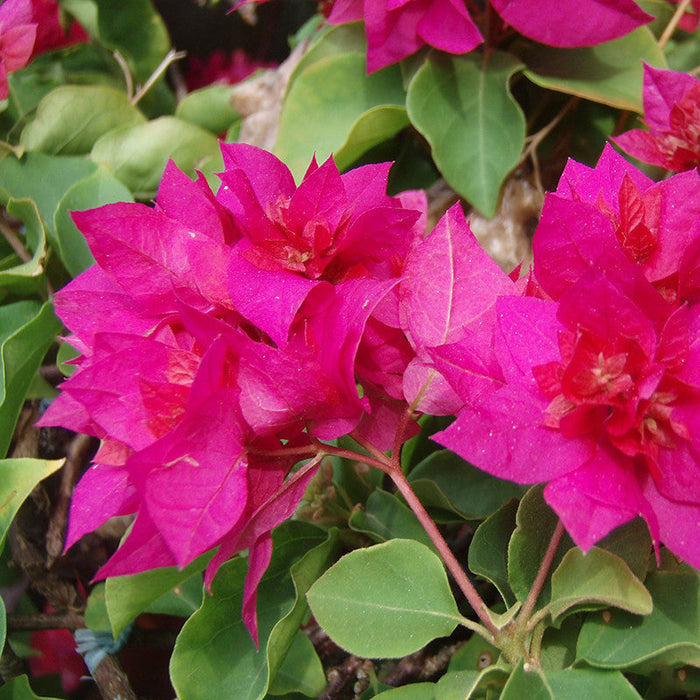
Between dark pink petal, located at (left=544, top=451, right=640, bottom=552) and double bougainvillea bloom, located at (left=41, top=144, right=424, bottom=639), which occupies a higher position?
double bougainvillea bloom, located at (left=41, top=144, right=424, bottom=639)

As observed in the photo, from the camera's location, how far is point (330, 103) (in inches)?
26.6

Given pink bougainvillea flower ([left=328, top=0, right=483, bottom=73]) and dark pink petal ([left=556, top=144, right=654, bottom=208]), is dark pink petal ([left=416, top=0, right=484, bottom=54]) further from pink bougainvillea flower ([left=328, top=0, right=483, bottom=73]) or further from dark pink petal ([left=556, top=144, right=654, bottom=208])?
dark pink petal ([left=556, top=144, right=654, bottom=208])

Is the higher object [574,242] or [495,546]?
[574,242]

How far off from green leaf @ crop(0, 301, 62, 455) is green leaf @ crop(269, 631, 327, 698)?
0.92ft

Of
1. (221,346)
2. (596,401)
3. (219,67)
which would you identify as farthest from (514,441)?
(219,67)

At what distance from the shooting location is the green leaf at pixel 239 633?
0.42 meters

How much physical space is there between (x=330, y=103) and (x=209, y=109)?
24 centimetres

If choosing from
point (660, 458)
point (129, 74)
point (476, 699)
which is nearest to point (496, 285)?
point (660, 458)

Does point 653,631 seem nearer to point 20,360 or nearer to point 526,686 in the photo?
point 526,686

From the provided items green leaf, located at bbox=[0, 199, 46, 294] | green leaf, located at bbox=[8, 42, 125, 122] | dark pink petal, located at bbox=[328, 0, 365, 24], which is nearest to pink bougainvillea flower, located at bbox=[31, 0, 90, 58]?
green leaf, located at bbox=[8, 42, 125, 122]

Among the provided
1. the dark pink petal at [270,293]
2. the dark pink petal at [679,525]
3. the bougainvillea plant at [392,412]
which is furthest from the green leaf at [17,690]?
the dark pink petal at [679,525]

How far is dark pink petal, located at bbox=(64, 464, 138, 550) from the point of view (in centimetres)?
36

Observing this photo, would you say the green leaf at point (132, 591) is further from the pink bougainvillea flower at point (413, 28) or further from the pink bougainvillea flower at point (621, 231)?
the pink bougainvillea flower at point (413, 28)

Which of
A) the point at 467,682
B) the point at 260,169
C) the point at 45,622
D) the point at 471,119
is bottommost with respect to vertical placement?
the point at 45,622
